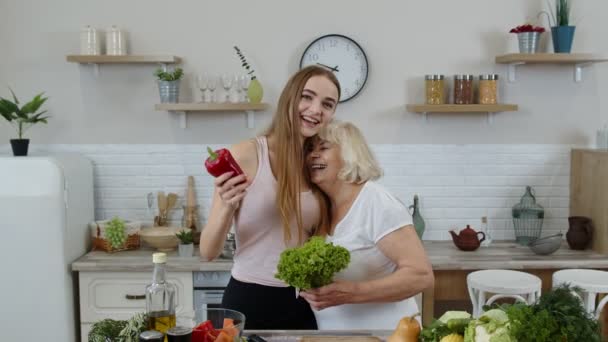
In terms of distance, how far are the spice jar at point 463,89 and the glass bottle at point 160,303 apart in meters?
3.08

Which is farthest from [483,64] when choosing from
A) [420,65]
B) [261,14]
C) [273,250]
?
[273,250]

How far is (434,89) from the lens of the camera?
14.1 ft

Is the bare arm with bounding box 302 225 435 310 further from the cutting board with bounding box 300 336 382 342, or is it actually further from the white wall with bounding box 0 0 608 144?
the white wall with bounding box 0 0 608 144

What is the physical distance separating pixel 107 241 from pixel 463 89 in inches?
102

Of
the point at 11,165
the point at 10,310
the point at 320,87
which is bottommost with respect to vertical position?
the point at 10,310

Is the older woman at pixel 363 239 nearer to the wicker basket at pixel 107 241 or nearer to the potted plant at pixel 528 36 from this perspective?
the wicker basket at pixel 107 241

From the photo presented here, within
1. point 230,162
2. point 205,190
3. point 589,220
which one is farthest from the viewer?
point 205,190

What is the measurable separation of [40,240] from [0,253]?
251 mm

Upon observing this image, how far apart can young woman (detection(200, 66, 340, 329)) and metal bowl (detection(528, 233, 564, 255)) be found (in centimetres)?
206

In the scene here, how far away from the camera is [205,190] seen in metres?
4.53

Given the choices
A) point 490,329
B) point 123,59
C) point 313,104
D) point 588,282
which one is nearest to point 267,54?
point 123,59

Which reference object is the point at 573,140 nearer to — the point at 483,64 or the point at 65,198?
the point at 483,64

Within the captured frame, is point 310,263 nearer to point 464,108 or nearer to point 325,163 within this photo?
point 325,163

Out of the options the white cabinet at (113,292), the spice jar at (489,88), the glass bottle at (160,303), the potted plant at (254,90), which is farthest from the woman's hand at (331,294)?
the spice jar at (489,88)
